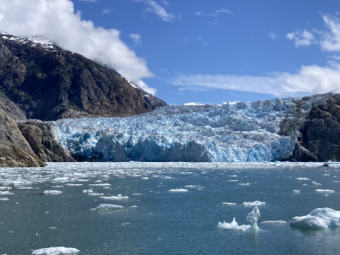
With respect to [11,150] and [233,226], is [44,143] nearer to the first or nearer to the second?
[11,150]

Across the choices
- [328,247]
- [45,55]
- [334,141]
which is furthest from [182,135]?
[45,55]

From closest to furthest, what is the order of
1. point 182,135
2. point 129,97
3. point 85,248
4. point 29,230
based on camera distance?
point 85,248 → point 29,230 → point 182,135 → point 129,97

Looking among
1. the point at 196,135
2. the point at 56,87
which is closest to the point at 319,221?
the point at 196,135

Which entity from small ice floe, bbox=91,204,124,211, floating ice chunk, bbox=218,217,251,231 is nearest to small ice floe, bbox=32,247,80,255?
floating ice chunk, bbox=218,217,251,231

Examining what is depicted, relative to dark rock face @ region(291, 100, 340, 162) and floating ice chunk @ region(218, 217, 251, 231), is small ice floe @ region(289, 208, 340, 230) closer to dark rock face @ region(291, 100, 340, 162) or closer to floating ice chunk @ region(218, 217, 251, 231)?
floating ice chunk @ region(218, 217, 251, 231)

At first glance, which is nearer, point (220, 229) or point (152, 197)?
point (220, 229)

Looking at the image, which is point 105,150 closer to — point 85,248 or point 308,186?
point 308,186
